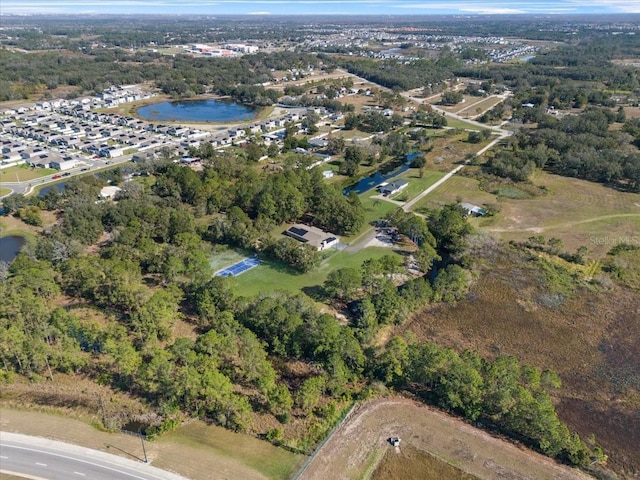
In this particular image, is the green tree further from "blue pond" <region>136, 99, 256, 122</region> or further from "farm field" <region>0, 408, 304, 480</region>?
"blue pond" <region>136, 99, 256, 122</region>

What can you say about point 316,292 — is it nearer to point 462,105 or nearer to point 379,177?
point 379,177

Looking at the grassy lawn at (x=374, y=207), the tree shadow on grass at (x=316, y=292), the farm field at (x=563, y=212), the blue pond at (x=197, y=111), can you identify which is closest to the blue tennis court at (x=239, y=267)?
the tree shadow on grass at (x=316, y=292)

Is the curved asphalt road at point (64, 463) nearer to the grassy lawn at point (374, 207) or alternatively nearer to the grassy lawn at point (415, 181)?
the grassy lawn at point (374, 207)

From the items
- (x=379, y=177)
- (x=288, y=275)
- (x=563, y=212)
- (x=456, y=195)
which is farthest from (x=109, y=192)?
(x=563, y=212)

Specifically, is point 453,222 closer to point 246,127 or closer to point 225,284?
point 225,284

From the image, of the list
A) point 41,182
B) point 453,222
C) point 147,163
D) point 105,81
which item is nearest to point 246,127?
point 147,163

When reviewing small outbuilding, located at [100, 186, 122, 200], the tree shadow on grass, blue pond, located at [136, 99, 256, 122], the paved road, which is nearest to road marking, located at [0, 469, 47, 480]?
the tree shadow on grass

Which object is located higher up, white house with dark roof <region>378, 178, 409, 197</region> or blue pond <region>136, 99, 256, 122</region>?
blue pond <region>136, 99, 256, 122</region>
